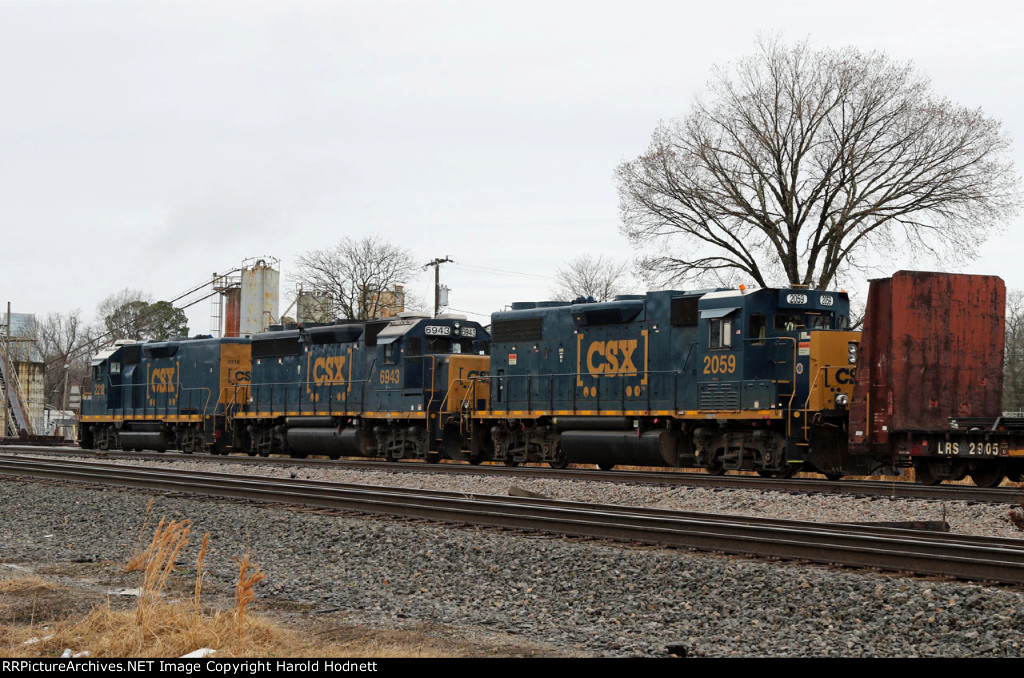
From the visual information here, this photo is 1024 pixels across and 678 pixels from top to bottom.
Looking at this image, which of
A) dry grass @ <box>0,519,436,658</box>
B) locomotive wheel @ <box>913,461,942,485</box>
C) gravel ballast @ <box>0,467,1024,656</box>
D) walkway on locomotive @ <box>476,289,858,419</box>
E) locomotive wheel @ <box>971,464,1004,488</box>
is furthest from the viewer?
walkway on locomotive @ <box>476,289,858,419</box>

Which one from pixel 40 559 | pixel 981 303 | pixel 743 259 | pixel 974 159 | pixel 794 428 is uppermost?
pixel 974 159

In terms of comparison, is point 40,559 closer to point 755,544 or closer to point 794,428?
point 755,544

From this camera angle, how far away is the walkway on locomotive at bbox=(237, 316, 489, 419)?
91.7 ft

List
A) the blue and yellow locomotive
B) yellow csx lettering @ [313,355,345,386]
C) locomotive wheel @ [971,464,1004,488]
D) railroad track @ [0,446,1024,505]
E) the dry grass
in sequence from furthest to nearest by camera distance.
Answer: yellow csx lettering @ [313,355,345,386], the blue and yellow locomotive, locomotive wheel @ [971,464,1004,488], railroad track @ [0,446,1024,505], the dry grass

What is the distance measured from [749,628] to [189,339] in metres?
31.7

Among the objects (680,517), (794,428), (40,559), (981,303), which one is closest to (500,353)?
(794,428)

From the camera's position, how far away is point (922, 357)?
1853 cm

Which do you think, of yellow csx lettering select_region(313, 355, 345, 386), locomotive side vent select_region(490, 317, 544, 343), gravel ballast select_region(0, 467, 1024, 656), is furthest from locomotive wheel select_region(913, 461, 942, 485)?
yellow csx lettering select_region(313, 355, 345, 386)

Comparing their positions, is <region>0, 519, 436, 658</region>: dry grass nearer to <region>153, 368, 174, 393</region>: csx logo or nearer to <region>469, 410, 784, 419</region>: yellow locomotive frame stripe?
<region>469, 410, 784, 419</region>: yellow locomotive frame stripe

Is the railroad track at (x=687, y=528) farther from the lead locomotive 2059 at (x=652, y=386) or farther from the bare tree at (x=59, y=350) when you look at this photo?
the bare tree at (x=59, y=350)

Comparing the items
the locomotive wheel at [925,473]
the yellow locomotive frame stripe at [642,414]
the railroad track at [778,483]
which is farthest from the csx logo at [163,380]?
the locomotive wheel at [925,473]

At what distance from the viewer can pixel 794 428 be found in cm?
2011

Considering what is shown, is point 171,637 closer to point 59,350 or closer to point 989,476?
point 989,476

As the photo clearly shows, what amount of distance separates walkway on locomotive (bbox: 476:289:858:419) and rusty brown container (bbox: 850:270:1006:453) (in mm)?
1540
